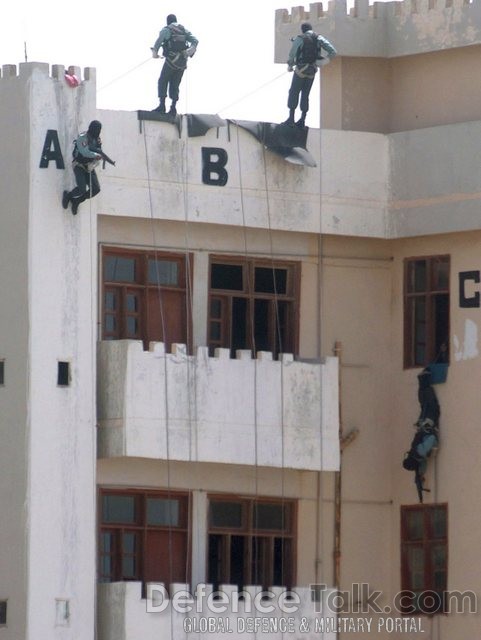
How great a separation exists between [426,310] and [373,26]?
3.77 meters

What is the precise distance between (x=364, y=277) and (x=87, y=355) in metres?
4.39

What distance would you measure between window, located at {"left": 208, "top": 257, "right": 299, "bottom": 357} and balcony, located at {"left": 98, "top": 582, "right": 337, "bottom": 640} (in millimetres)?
3142

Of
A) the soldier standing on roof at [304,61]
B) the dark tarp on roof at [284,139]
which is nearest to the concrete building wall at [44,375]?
the dark tarp on roof at [284,139]

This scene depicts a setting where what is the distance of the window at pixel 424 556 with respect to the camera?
127ft

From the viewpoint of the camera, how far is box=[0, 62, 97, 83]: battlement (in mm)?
36875

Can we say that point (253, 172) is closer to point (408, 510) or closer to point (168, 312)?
point (168, 312)

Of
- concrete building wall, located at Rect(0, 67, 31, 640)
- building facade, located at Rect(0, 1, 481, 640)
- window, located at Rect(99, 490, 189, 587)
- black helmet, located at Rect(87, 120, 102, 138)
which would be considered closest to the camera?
concrete building wall, located at Rect(0, 67, 31, 640)

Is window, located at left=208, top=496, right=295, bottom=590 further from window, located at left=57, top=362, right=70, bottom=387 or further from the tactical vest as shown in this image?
the tactical vest

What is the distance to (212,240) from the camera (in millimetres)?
38688

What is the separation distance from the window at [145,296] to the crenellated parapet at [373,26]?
3.53 m

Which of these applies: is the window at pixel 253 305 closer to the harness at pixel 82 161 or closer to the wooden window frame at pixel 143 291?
the wooden window frame at pixel 143 291

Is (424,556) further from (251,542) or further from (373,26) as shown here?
(373,26)

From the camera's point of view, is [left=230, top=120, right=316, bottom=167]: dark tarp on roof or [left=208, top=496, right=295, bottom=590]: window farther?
[left=230, top=120, right=316, bottom=167]: dark tarp on roof

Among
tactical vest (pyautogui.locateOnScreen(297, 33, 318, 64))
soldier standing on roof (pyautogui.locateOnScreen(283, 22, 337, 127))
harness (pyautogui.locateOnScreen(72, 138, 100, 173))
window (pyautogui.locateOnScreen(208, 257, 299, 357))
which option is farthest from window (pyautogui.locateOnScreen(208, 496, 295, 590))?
tactical vest (pyautogui.locateOnScreen(297, 33, 318, 64))
